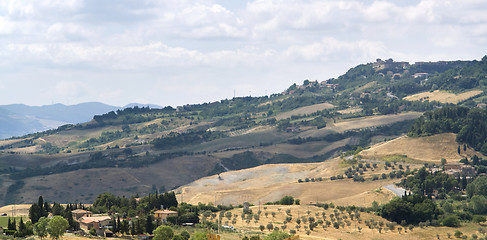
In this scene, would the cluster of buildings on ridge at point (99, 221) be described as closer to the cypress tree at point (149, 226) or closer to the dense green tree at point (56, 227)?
the cypress tree at point (149, 226)

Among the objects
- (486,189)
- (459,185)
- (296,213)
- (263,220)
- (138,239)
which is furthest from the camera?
(459,185)

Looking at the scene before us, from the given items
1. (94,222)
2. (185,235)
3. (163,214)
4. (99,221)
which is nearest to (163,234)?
(185,235)

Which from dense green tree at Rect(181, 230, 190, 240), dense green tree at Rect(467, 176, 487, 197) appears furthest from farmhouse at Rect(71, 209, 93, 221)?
dense green tree at Rect(467, 176, 487, 197)

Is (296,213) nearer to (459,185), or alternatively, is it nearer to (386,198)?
(386,198)

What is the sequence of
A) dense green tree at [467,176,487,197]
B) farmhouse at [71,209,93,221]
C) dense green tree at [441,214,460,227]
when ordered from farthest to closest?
dense green tree at [467,176,487,197] < dense green tree at [441,214,460,227] < farmhouse at [71,209,93,221]

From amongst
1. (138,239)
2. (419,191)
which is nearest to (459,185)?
(419,191)

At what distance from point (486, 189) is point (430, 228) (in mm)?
41101

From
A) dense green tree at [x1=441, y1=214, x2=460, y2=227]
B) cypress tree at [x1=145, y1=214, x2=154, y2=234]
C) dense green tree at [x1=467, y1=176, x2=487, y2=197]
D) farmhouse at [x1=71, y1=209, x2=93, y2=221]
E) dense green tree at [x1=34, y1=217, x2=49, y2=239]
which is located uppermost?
dense green tree at [x1=34, y1=217, x2=49, y2=239]

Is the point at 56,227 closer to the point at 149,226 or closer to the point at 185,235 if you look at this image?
the point at 149,226

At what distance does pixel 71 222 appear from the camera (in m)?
113

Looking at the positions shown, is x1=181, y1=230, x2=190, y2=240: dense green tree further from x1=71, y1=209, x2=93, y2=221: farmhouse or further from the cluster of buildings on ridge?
x1=71, y1=209, x2=93, y2=221: farmhouse

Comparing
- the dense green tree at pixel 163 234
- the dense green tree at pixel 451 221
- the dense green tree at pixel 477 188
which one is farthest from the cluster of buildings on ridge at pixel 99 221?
the dense green tree at pixel 477 188

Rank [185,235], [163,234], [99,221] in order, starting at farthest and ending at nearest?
[99,221] → [185,235] → [163,234]

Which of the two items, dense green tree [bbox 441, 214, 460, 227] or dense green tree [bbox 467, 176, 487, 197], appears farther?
dense green tree [bbox 467, 176, 487, 197]
